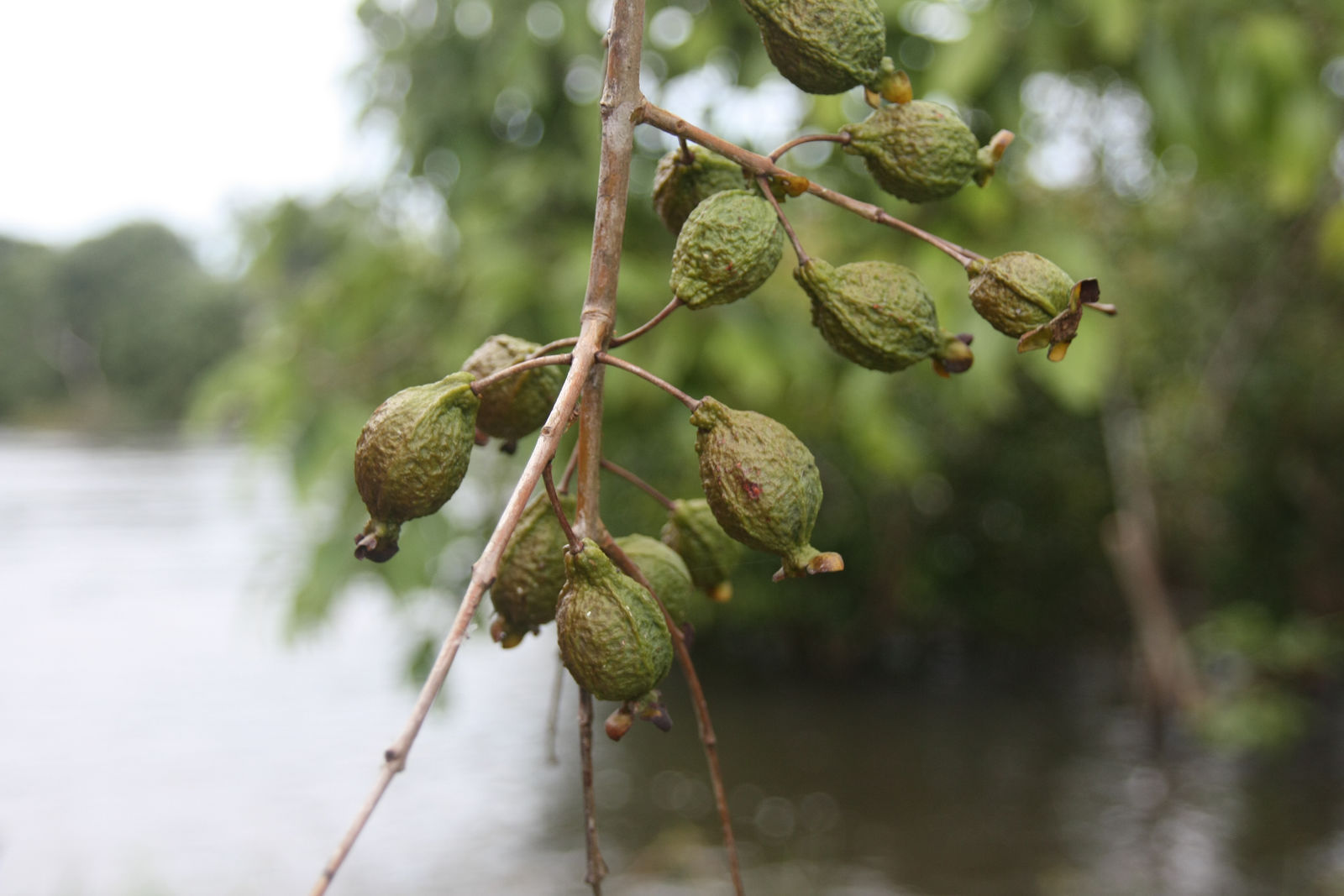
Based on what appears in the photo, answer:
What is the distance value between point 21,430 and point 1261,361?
52890mm

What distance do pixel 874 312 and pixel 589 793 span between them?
38 cm

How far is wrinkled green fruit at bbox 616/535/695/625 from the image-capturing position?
83 centimetres

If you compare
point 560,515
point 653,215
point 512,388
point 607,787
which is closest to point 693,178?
point 512,388

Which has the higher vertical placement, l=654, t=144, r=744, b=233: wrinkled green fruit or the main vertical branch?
l=654, t=144, r=744, b=233: wrinkled green fruit

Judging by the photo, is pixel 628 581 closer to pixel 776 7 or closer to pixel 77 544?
pixel 776 7

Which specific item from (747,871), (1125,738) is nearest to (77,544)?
(747,871)

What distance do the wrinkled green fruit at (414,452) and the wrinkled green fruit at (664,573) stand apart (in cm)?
17

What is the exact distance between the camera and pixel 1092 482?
31.7 feet

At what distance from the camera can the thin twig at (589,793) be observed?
0.72 metres

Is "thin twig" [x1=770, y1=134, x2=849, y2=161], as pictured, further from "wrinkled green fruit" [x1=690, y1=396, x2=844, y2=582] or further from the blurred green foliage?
the blurred green foliage

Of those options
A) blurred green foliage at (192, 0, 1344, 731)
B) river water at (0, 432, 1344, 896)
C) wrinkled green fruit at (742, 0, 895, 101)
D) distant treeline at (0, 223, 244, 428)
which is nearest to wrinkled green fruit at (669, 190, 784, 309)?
wrinkled green fruit at (742, 0, 895, 101)

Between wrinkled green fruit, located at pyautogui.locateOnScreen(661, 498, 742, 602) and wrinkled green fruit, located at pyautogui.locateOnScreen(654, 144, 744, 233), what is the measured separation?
24 centimetres

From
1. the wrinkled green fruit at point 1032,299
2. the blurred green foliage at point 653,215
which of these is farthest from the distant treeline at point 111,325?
the wrinkled green fruit at point 1032,299

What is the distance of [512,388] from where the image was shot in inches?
33.2
